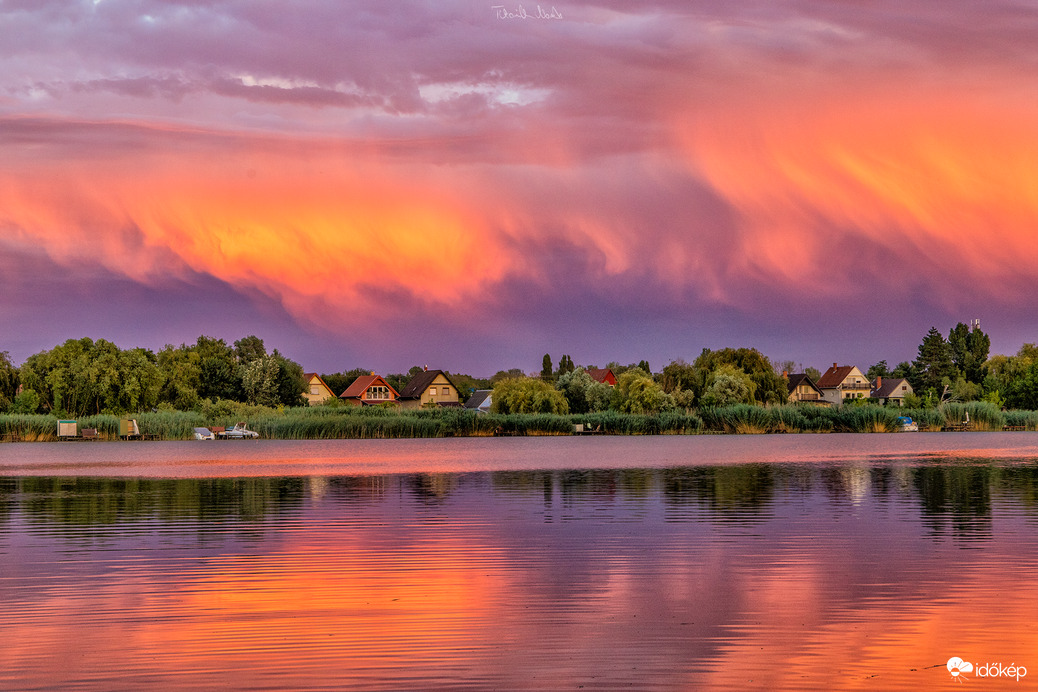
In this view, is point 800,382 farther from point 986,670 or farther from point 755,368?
point 986,670

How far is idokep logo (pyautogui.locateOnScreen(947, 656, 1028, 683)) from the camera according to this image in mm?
8223

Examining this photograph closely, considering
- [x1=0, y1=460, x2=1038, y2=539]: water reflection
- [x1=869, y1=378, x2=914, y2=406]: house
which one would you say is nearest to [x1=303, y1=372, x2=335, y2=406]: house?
[x1=869, y1=378, x2=914, y2=406]: house

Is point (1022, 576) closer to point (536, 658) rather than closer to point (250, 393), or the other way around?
point (536, 658)

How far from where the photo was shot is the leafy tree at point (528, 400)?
8719 cm

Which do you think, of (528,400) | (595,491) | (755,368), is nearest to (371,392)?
(528,400)

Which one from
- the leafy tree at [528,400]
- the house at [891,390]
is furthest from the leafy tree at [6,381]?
the house at [891,390]

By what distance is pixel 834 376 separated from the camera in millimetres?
163750

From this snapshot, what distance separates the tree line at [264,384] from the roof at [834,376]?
36189mm

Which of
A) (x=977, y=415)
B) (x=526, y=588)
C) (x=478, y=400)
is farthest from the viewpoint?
(x=478, y=400)

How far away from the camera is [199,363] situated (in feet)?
344

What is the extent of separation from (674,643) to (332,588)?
15.5 ft

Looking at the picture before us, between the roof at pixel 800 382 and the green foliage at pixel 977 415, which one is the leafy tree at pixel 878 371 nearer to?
the roof at pixel 800 382

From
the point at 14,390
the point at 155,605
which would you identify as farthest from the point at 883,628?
the point at 14,390

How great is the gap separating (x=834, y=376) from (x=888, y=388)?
11.4 metres
